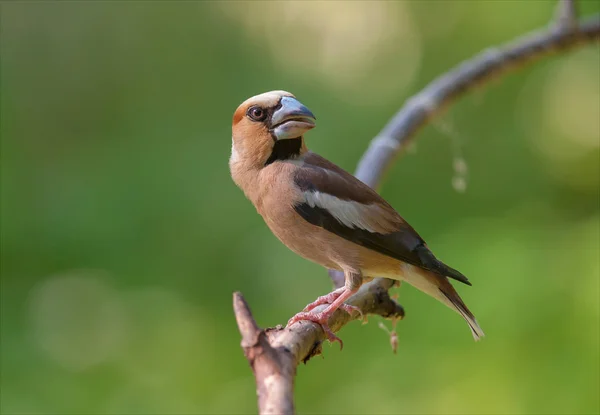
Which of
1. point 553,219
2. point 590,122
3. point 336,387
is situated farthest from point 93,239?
point 590,122

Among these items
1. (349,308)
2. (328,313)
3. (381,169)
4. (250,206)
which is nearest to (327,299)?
(349,308)

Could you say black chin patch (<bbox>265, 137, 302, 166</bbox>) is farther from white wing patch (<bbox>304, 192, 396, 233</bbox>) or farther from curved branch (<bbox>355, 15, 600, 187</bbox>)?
curved branch (<bbox>355, 15, 600, 187</bbox>)

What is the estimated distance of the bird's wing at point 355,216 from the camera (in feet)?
8.57

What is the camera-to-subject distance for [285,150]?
2773mm

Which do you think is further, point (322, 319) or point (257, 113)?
point (257, 113)

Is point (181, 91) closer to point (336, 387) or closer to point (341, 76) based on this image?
point (341, 76)

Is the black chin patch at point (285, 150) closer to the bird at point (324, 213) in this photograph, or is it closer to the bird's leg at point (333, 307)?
the bird at point (324, 213)

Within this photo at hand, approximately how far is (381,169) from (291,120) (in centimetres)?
79

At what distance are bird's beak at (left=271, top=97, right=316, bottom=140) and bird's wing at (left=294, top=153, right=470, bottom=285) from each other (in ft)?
0.52

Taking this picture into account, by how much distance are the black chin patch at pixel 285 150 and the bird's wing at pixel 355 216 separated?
0.10 metres

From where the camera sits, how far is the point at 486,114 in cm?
575

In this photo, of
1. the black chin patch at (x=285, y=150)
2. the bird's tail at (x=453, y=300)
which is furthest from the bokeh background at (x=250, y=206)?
the black chin patch at (x=285, y=150)

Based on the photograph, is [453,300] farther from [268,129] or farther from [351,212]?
[268,129]

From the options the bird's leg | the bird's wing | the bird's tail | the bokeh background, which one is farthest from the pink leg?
the bokeh background
